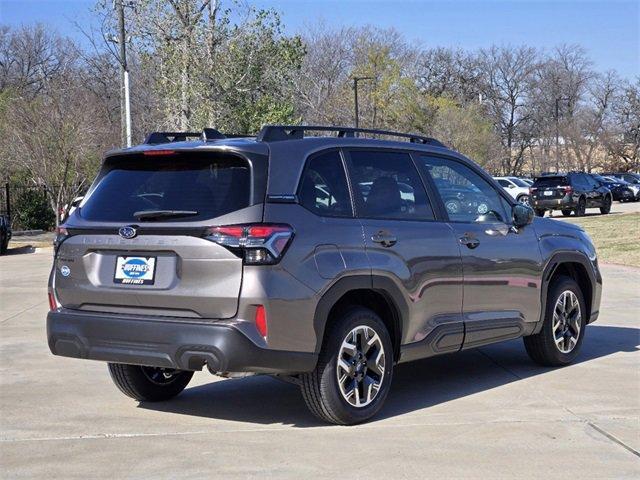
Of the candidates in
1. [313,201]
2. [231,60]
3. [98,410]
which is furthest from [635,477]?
[231,60]

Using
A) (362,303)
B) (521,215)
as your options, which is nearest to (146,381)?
(362,303)

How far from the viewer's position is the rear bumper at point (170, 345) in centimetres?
545

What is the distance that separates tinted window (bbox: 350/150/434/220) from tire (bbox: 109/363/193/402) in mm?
1996

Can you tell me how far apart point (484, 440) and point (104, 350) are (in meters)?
2.42

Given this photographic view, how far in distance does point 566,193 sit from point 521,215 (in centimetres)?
2809

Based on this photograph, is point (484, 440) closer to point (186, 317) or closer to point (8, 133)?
point (186, 317)

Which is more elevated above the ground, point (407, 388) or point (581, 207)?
point (581, 207)

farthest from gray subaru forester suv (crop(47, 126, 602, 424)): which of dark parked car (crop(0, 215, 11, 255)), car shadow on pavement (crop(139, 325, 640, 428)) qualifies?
dark parked car (crop(0, 215, 11, 255))

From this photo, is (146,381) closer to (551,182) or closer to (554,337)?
(554,337)

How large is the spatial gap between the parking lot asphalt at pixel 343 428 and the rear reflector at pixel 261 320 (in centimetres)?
72

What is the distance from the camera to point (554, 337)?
7.96 m

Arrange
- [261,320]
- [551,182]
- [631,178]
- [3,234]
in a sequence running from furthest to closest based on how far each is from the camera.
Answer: [631,178] → [551,182] → [3,234] → [261,320]

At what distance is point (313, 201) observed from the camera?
5957mm

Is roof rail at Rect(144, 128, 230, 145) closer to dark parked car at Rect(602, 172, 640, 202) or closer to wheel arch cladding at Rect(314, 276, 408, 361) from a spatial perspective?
wheel arch cladding at Rect(314, 276, 408, 361)
